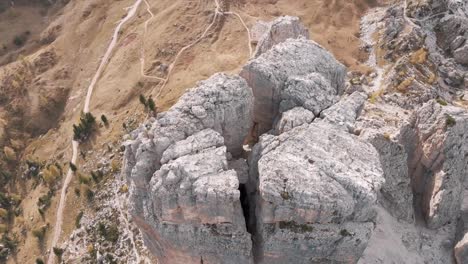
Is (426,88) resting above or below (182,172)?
below

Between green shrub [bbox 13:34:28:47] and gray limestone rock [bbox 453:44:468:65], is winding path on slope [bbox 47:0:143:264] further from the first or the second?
gray limestone rock [bbox 453:44:468:65]

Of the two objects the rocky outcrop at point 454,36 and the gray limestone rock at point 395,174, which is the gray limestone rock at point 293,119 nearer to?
the gray limestone rock at point 395,174

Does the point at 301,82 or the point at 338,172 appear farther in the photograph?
the point at 301,82

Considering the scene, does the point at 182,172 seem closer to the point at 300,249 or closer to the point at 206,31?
the point at 300,249

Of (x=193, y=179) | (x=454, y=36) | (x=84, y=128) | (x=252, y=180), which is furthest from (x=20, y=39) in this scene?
(x=454, y=36)

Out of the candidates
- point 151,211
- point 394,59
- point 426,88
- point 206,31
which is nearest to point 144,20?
point 206,31
